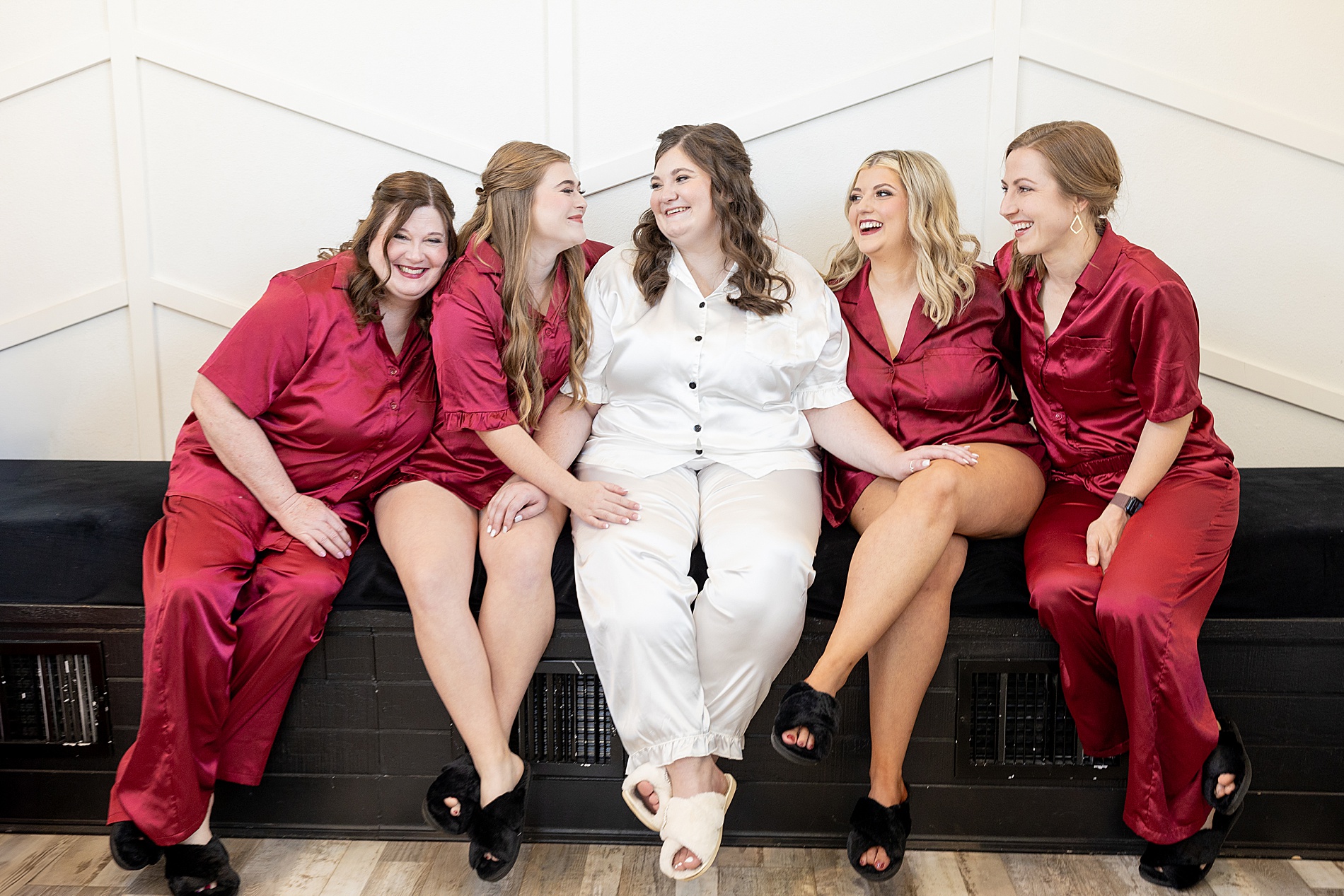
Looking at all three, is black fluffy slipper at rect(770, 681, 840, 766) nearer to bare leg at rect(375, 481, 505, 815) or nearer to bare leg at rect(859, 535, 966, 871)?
bare leg at rect(859, 535, 966, 871)

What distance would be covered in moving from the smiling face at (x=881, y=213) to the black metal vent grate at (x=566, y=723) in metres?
1.17

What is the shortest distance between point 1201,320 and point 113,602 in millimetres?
2797

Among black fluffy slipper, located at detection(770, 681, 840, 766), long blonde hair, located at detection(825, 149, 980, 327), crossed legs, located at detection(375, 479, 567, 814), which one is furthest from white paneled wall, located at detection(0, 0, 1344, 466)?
black fluffy slipper, located at detection(770, 681, 840, 766)

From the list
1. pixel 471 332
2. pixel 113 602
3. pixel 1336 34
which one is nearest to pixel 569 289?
pixel 471 332

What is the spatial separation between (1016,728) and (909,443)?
65 centimetres

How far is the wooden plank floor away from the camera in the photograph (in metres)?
2.05

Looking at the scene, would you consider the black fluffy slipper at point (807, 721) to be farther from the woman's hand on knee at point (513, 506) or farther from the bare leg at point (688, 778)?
the woman's hand on knee at point (513, 506)

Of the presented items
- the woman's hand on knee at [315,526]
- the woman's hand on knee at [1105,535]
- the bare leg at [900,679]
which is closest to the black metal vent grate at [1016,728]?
the bare leg at [900,679]

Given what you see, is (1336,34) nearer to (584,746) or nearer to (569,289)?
(569,289)

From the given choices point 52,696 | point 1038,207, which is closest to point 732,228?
point 1038,207

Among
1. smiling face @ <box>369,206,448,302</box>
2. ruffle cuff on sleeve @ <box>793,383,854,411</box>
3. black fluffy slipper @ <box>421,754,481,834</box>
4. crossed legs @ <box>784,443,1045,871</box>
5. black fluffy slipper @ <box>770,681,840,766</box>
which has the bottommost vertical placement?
black fluffy slipper @ <box>421,754,481,834</box>

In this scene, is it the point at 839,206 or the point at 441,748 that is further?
the point at 839,206

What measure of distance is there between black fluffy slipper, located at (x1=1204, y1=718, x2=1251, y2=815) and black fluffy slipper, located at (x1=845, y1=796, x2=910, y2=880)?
56 cm

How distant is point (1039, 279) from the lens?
2371 millimetres
